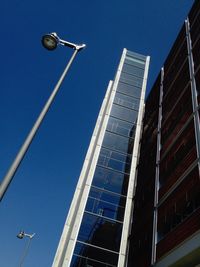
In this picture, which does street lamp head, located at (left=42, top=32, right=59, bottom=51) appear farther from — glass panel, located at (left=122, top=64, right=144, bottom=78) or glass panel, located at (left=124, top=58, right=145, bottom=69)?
glass panel, located at (left=124, top=58, right=145, bottom=69)

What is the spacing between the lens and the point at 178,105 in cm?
2178

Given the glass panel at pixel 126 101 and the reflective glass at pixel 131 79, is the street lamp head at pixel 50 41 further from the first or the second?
the reflective glass at pixel 131 79

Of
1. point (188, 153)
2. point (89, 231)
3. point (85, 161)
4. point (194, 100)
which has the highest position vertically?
point (194, 100)

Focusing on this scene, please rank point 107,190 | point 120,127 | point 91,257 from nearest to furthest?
1. point 91,257
2. point 107,190
3. point 120,127

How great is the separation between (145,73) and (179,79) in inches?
352

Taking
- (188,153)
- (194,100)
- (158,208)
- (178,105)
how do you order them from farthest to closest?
(178,105)
(194,100)
(158,208)
(188,153)

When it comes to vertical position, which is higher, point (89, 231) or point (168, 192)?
point (168, 192)

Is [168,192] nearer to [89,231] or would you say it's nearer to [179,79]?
[89,231]

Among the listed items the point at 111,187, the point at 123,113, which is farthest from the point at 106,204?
the point at 123,113

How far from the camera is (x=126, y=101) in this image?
28156 mm

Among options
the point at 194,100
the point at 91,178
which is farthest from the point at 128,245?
the point at 194,100

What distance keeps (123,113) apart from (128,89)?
4088 millimetres

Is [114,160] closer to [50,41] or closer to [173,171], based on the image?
[173,171]

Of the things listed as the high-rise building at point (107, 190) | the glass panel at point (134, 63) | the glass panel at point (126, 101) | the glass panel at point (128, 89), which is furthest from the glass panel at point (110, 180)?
the glass panel at point (134, 63)
